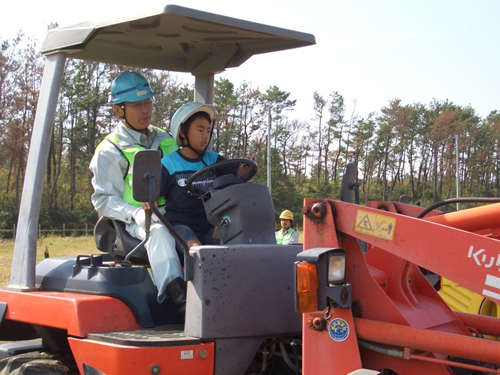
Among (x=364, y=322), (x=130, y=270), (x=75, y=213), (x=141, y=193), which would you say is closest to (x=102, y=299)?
(x=130, y=270)

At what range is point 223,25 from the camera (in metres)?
3.42

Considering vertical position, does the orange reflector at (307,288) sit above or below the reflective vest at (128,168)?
below

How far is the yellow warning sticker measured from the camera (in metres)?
2.63

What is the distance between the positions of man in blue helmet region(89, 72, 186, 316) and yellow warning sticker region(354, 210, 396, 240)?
1.07 meters

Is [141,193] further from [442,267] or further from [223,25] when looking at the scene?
[442,267]

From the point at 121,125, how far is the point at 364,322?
2206 millimetres

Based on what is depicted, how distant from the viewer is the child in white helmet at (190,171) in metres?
3.71

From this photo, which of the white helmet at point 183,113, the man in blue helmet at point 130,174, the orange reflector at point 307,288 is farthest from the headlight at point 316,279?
the white helmet at point 183,113

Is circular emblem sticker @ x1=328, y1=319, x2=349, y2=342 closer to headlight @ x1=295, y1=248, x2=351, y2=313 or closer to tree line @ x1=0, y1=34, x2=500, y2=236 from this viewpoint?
headlight @ x1=295, y1=248, x2=351, y2=313

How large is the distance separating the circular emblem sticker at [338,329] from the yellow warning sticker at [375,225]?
392mm

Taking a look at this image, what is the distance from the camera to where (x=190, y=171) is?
3.81 m

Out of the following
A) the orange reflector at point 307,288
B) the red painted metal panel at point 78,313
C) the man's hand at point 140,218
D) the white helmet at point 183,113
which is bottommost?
the red painted metal panel at point 78,313

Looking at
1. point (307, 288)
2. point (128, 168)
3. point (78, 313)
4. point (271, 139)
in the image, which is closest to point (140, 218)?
point (128, 168)

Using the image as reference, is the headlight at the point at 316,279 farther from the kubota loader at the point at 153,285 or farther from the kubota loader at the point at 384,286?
the kubota loader at the point at 153,285
